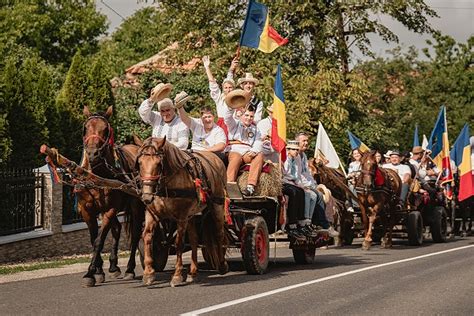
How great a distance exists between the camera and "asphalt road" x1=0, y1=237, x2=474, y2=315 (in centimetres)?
1049

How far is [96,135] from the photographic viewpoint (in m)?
12.5

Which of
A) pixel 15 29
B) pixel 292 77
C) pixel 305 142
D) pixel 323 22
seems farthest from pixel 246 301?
pixel 15 29

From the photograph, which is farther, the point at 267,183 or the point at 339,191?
the point at 339,191

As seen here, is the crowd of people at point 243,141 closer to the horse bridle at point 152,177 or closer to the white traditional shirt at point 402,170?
the horse bridle at point 152,177

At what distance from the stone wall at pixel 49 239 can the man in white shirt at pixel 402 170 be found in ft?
22.9

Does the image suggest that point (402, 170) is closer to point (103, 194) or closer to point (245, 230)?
point (245, 230)

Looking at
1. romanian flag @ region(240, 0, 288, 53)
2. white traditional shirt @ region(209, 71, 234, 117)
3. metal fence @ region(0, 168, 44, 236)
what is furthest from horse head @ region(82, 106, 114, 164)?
romanian flag @ region(240, 0, 288, 53)

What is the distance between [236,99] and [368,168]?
7097 millimetres

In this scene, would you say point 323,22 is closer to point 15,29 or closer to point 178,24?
point 178,24

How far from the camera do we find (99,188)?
1280cm

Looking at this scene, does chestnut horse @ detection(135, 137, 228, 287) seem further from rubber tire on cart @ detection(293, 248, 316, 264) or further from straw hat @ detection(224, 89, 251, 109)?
rubber tire on cart @ detection(293, 248, 316, 264)

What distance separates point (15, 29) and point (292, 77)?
2357cm

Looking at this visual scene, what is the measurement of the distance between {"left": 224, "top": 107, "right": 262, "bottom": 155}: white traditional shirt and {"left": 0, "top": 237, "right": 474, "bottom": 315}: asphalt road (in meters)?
1.79

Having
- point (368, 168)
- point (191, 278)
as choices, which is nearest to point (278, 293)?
point (191, 278)
